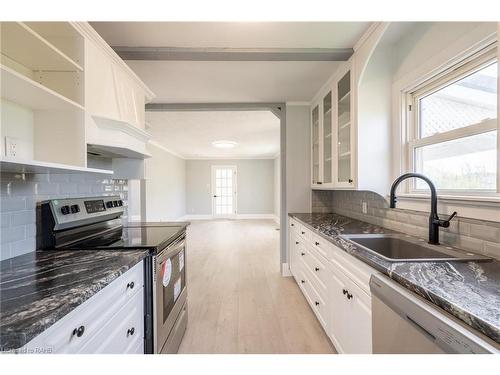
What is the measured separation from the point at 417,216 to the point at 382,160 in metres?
0.54

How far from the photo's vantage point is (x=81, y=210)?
4.89 feet

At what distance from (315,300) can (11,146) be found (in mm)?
2395

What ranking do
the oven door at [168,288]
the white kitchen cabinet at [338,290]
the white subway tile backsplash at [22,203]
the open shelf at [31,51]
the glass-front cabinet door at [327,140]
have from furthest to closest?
the glass-front cabinet door at [327,140]
the oven door at [168,288]
the white kitchen cabinet at [338,290]
the white subway tile backsplash at [22,203]
the open shelf at [31,51]

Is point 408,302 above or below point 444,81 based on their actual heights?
below

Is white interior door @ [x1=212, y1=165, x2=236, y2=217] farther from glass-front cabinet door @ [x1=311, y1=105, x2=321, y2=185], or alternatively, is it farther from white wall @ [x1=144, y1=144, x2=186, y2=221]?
glass-front cabinet door @ [x1=311, y1=105, x2=321, y2=185]

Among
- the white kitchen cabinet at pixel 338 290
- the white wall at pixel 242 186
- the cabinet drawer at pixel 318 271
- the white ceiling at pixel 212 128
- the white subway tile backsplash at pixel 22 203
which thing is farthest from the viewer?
the white wall at pixel 242 186

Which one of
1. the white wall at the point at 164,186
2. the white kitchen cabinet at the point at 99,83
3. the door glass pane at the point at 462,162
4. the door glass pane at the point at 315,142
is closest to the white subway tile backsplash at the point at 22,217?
the white kitchen cabinet at the point at 99,83

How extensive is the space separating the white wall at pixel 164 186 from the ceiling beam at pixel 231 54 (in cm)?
321

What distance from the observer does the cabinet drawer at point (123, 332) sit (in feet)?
2.89

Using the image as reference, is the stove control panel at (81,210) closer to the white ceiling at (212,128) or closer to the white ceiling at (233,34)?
the white ceiling at (233,34)

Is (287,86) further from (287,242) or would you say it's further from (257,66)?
(287,242)

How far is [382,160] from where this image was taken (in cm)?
194

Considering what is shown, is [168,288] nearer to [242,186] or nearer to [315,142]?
[315,142]
